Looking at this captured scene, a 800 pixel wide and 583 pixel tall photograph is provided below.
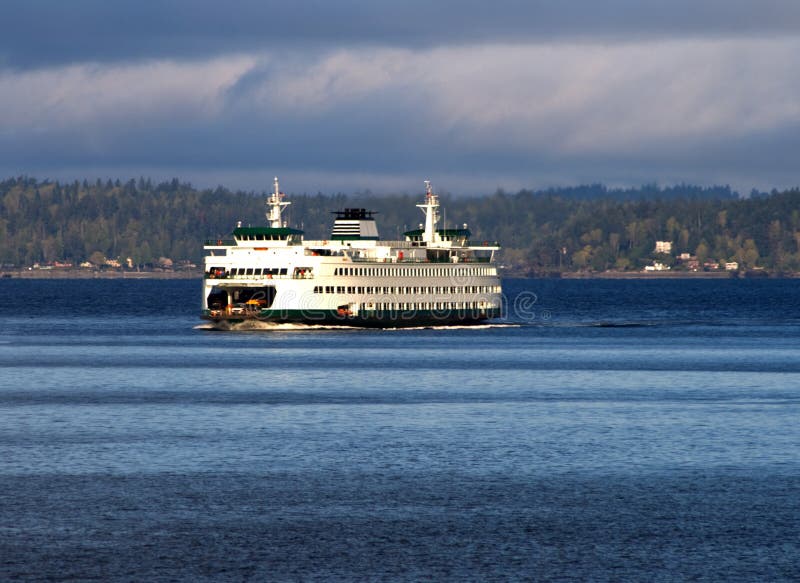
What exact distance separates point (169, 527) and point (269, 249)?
8876 cm

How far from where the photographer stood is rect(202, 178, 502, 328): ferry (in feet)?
420

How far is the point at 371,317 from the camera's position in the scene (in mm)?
135375

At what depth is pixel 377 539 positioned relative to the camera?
1529 inches

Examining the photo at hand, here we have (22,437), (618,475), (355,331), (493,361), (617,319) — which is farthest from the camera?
(617,319)

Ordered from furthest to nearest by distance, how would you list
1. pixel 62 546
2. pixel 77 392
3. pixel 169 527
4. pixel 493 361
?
1. pixel 493 361
2. pixel 77 392
3. pixel 169 527
4. pixel 62 546

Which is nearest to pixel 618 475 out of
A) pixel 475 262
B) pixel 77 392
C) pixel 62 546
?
pixel 62 546

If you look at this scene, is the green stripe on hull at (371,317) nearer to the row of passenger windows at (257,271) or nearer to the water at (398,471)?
the row of passenger windows at (257,271)

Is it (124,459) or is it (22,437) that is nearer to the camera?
(124,459)

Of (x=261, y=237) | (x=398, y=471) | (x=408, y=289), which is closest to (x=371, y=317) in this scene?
(x=408, y=289)

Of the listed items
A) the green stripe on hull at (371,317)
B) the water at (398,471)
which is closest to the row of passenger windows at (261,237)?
the green stripe on hull at (371,317)

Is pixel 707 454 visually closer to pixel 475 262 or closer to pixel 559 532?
pixel 559 532

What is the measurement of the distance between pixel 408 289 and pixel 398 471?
88.6m

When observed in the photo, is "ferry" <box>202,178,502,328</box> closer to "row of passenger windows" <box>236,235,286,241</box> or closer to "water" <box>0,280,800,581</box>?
"row of passenger windows" <box>236,235,286,241</box>

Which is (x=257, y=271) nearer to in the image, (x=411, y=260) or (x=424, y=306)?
(x=411, y=260)
